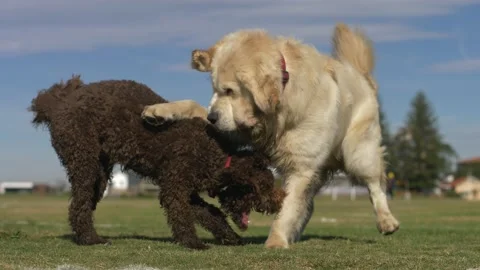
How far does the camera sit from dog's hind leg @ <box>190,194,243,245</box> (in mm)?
8945

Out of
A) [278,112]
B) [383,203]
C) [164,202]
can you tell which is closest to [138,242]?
[164,202]

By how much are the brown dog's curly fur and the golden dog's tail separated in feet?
10.4

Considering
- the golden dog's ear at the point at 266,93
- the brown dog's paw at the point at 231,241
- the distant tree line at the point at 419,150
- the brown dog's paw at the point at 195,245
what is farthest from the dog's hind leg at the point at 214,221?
the distant tree line at the point at 419,150

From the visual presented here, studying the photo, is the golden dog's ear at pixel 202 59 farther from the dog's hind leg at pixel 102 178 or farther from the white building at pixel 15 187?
the white building at pixel 15 187

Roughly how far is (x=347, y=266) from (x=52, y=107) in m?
4.16

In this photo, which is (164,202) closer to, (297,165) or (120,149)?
(120,149)

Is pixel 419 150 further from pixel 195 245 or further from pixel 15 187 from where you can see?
pixel 195 245

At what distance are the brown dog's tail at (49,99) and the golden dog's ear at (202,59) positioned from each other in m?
1.56

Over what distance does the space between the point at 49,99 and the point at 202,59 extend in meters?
1.97

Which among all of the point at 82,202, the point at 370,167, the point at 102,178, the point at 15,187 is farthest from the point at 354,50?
the point at 15,187

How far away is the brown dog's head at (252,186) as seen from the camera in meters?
8.45

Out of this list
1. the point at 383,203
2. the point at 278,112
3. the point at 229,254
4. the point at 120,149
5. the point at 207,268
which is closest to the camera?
the point at 207,268

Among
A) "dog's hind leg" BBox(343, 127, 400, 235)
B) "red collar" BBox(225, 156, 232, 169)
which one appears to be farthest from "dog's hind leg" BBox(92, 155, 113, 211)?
"dog's hind leg" BBox(343, 127, 400, 235)

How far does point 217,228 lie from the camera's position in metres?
8.95
